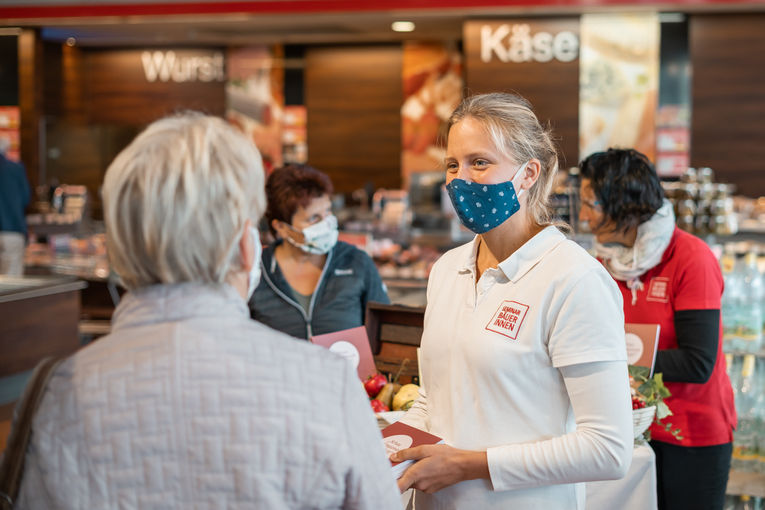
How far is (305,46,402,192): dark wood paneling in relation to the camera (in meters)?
10.3

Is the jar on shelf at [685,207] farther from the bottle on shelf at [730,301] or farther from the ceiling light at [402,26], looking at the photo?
the ceiling light at [402,26]

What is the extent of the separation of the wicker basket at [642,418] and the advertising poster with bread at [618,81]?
21.7ft

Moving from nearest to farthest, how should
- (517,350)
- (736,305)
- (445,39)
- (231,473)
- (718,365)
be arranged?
1. (231,473)
2. (517,350)
3. (718,365)
4. (736,305)
5. (445,39)

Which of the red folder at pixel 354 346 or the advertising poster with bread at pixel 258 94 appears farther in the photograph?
the advertising poster with bread at pixel 258 94

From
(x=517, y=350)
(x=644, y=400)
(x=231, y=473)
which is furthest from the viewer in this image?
(x=644, y=400)

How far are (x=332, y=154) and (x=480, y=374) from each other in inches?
365

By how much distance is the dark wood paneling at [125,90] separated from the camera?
1080cm

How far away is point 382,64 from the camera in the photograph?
10.3 metres

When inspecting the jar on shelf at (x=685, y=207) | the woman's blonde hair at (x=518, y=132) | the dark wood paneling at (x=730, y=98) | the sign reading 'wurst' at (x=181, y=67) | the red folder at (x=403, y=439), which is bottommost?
the red folder at (x=403, y=439)

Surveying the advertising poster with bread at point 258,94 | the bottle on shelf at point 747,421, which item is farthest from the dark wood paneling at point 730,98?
the bottle on shelf at point 747,421

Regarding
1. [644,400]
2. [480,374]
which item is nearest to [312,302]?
[644,400]

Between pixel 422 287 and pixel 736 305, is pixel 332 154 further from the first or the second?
pixel 736 305

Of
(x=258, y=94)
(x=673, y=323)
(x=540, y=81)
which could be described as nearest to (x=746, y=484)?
(x=673, y=323)

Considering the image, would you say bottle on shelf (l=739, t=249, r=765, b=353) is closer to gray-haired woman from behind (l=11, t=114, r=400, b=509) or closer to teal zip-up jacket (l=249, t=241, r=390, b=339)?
teal zip-up jacket (l=249, t=241, r=390, b=339)
